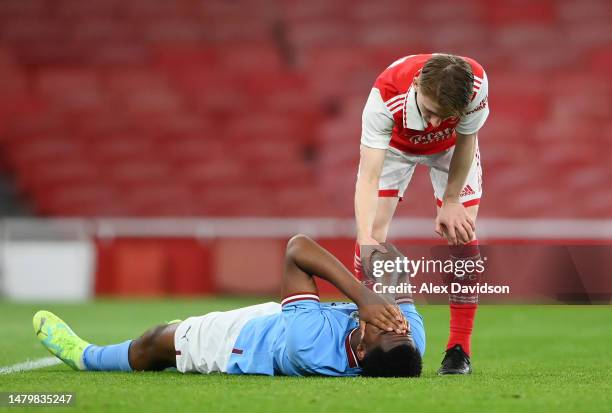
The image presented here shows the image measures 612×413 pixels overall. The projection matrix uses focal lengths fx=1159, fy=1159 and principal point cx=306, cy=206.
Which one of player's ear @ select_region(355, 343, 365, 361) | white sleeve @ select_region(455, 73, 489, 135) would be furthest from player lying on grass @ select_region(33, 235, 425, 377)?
white sleeve @ select_region(455, 73, 489, 135)

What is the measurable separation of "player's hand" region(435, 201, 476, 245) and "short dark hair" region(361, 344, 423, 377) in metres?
0.85

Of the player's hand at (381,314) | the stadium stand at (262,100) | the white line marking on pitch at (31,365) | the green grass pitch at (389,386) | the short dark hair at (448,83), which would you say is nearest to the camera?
the green grass pitch at (389,386)

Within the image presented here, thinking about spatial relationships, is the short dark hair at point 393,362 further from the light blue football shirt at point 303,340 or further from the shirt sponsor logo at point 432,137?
the shirt sponsor logo at point 432,137

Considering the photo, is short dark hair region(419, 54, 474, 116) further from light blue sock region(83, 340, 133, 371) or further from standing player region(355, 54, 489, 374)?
light blue sock region(83, 340, 133, 371)

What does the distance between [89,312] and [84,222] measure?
2460 mm

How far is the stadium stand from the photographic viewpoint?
43.8ft

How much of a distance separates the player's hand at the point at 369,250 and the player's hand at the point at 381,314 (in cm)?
30

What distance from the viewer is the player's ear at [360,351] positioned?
4582mm

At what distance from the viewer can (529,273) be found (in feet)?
18.7

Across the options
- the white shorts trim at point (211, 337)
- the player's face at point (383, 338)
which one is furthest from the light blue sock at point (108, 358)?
the player's face at point (383, 338)

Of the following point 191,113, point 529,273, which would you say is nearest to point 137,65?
point 191,113

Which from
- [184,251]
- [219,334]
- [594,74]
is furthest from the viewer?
[594,74]

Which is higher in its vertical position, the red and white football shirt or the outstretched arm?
the red and white football shirt

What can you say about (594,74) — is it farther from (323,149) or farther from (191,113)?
(191,113)
